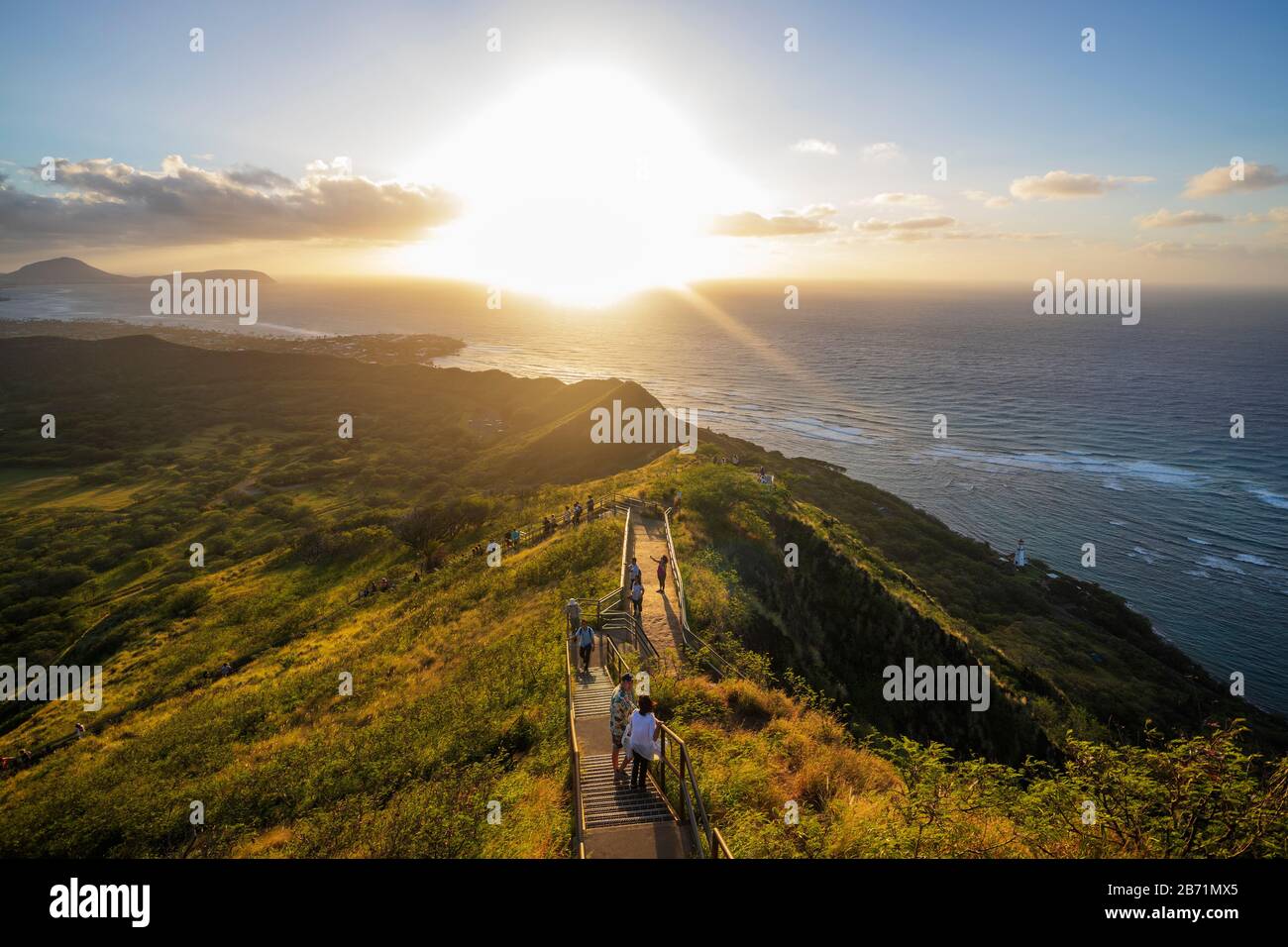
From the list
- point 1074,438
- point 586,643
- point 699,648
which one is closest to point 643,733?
point 586,643

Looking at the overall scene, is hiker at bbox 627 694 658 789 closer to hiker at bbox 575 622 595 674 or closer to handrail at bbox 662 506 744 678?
hiker at bbox 575 622 595 674

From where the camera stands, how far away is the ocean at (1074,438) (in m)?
43.5

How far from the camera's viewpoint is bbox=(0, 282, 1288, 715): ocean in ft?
143

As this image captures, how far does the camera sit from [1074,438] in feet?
252

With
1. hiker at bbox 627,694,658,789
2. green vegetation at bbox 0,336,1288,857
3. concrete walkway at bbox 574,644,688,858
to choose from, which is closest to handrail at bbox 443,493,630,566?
green vegetation at bbox 0,336,1288,857

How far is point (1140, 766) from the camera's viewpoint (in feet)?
31.8

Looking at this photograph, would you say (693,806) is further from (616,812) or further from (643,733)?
(616,812)

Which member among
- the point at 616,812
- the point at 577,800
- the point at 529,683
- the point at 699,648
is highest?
the point at 577,800

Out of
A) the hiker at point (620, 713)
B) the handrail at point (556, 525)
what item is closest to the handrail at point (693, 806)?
the hiker at point (620, 713)

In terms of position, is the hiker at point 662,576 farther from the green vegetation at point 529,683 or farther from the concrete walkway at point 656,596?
the green vegetation at point 529,683
